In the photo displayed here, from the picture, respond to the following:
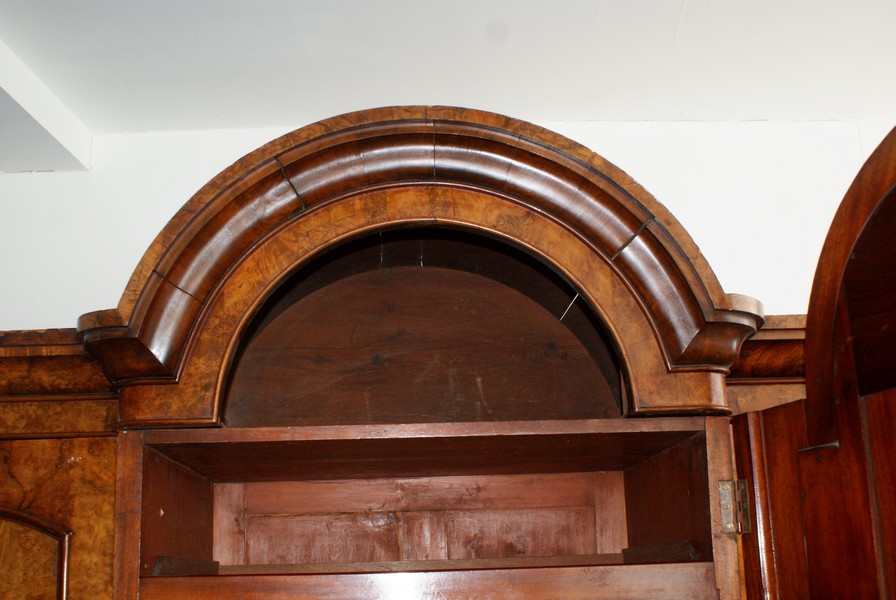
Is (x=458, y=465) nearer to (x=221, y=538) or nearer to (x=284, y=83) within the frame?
(x=221, y=538)

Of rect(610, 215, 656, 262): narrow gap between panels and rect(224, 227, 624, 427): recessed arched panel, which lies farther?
rect(224, 227, 624, 427): recessed arched panel

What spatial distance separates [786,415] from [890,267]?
272mm

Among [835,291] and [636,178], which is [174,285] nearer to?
[835,291]

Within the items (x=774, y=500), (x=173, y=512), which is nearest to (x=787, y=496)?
(x=774, y=500)

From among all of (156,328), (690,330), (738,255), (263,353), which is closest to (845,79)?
(738,255)

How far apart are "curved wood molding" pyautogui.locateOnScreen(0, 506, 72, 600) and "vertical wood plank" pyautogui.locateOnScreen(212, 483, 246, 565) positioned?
0.32 m

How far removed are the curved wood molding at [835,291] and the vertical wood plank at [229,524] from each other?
974mm

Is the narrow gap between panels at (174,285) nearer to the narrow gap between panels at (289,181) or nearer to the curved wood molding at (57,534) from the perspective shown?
the narrow gap between panels at (289,181)

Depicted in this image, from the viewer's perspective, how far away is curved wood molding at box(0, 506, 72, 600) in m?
1.29

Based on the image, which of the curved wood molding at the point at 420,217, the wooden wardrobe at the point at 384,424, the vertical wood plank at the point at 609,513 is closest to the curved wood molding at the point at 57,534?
the wooden wardrobe at the point at 384,424

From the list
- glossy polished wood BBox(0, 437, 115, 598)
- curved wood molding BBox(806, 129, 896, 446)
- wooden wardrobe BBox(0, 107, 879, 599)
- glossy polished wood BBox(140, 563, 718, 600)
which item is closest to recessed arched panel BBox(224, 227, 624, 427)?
wooden wardrobe BBox(0, 107, 879, 599)

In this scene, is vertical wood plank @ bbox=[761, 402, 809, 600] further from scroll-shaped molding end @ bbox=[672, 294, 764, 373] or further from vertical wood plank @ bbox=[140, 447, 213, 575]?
vertical wood plank @ bbox=[140, 447, 213, 575]

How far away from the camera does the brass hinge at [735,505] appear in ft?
4.06

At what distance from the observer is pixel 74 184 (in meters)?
1.74
